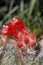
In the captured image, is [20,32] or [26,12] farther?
[26,12]

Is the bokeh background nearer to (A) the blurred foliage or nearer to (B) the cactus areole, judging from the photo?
(A) the blurred foliage

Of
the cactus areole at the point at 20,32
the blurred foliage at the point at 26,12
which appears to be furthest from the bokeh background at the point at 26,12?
the cactus areole at the point at 20,32

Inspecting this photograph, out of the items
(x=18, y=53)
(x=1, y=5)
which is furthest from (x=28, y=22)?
(x=18, y=53)

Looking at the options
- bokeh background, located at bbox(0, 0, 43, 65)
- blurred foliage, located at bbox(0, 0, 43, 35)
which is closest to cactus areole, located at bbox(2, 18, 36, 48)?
bokeh background, located at bbox(0, 0, 43, 65)

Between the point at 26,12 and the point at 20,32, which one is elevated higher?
the point at 26,12

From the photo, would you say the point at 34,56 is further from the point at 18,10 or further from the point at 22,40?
the point at 18,10

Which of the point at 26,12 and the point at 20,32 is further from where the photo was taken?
the point at 26,12

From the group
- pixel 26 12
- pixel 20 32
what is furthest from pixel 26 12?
pixel 20 32

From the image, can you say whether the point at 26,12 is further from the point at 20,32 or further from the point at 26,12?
the point at 20,32
